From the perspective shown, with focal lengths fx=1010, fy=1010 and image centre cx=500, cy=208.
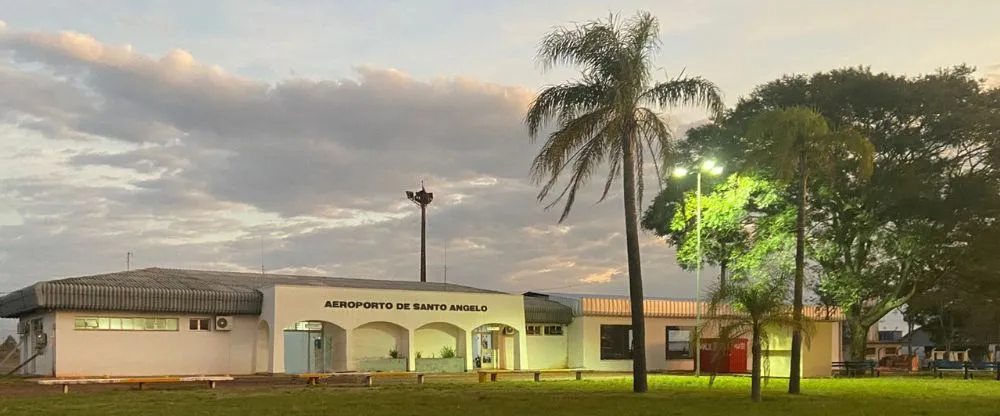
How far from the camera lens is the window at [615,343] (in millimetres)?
48156

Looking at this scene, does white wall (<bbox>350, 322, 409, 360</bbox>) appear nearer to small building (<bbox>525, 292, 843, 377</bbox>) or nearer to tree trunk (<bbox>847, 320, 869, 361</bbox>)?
small building (<bbox>525, 292, 843, 377</bbox>)

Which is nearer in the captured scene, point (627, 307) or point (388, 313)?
point (388, 313)

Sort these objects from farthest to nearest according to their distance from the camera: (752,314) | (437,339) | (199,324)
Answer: (437,339) → (199,324) → (752,314)

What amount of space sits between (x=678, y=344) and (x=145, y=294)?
2595 centimetres

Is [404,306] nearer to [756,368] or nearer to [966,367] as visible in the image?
[756,368]

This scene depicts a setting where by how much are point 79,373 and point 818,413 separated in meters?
26.8

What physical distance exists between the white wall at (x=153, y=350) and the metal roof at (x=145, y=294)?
618 mm

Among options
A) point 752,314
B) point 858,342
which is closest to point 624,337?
point 858,342

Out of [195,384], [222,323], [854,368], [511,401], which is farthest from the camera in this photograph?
[854,368]

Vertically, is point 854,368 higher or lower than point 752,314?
lower

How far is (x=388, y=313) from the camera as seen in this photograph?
41.9 m

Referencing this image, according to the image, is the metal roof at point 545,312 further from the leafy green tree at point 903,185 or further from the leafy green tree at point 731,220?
the leafy green tree at point 903,185

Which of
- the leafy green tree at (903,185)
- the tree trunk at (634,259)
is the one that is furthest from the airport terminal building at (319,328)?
the tree trunk at (634,259)

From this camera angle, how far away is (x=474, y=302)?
44.8 metres
